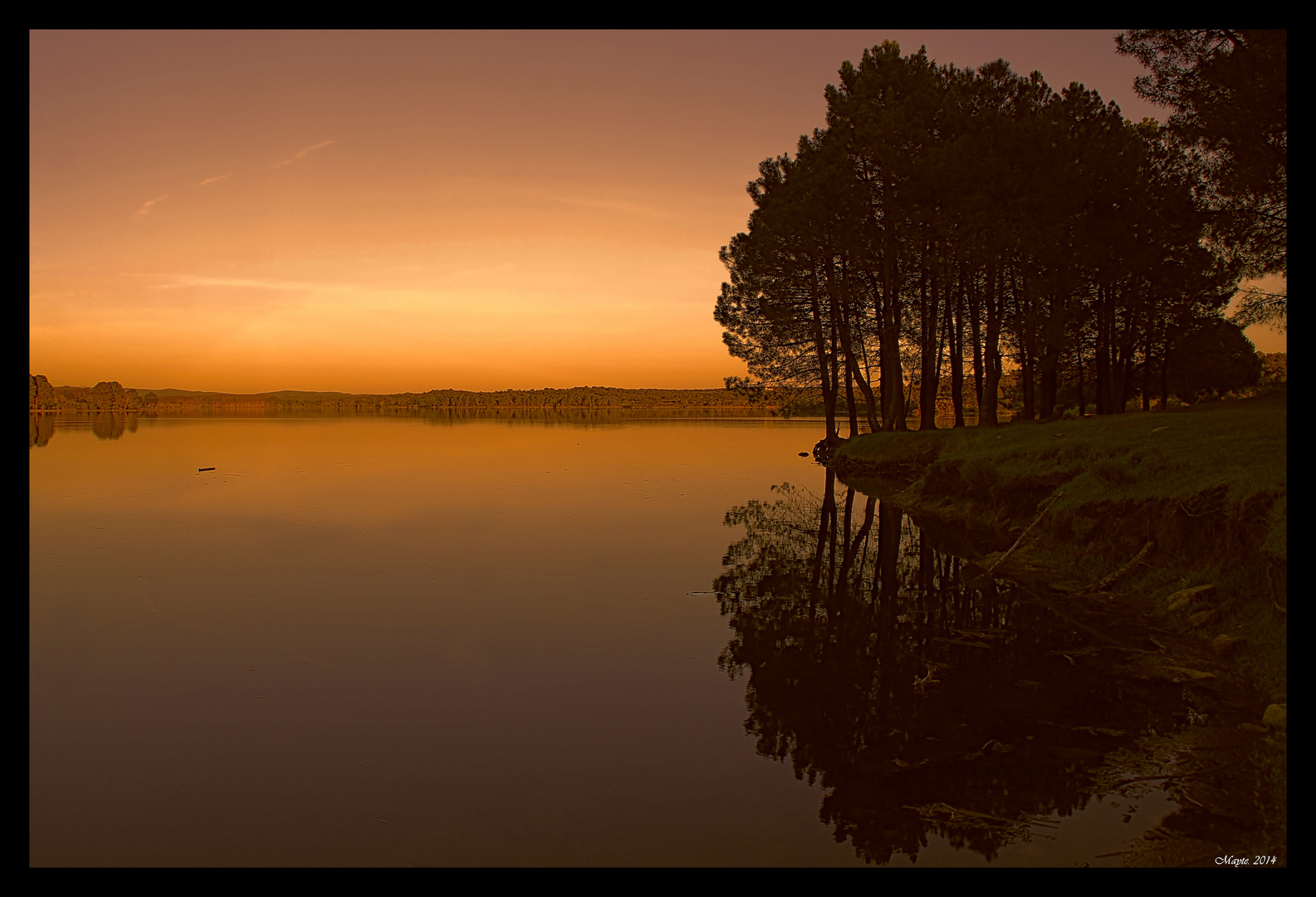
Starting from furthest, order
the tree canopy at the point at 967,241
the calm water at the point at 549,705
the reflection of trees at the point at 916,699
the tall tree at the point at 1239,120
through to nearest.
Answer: the tree canopy at the point at 967,241 < the tall tree at the point at 1239,120 < the reflection of trees at the point at 916,699 < the calm water at the point at 549,705

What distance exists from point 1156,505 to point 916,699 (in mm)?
8429

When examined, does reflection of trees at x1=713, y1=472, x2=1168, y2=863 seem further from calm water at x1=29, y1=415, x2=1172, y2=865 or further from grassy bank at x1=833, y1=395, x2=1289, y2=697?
grassy bank at x1=833, y1=395, x2=1289, y2=697

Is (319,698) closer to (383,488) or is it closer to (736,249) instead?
(383,488)

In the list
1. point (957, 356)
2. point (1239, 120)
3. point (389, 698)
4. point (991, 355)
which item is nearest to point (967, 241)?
point (991, 355)

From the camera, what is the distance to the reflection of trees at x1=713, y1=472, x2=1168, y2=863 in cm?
690

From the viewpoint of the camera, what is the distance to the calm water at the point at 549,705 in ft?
21.5

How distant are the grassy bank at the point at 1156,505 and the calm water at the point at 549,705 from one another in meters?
2.16

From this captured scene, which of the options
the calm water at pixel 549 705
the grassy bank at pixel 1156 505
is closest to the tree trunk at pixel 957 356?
the grassy bank at pixel 1156 505

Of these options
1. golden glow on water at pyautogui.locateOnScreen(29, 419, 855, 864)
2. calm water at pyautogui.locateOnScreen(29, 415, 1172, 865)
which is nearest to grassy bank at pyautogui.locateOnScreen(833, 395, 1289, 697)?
calm water at pyautogui.locateOnScreen(29, 415, 1172, 865)

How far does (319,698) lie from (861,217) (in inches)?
1403

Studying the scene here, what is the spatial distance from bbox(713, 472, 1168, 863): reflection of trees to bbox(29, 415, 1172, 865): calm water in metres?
0.04

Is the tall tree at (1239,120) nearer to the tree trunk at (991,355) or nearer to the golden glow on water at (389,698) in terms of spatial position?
the tree trunk at (991,355)

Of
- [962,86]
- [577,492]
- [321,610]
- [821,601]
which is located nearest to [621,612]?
[821,601]
